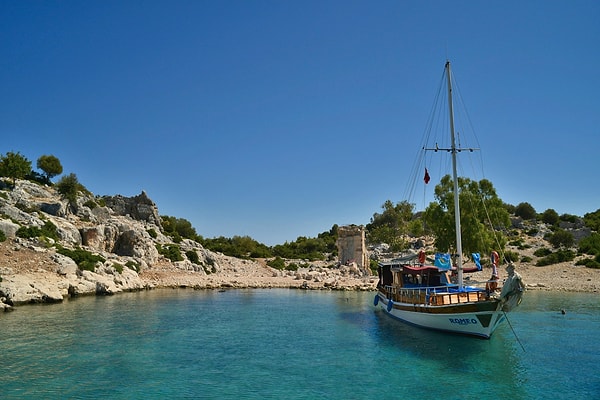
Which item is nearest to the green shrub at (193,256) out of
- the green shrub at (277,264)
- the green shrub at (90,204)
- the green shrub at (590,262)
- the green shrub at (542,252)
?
the green shrub at (277,264)

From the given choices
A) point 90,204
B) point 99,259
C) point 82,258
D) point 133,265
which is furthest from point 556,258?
point 90,204

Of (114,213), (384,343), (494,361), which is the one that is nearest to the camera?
(494,361)

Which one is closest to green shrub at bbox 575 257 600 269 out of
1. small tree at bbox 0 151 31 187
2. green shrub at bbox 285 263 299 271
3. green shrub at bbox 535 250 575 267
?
green shrub at bbox 535 250 575 267

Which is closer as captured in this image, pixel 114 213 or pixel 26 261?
pixel 26 261

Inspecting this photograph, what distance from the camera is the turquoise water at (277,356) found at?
44.1ft

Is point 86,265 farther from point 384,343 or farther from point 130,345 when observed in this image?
point 384,343

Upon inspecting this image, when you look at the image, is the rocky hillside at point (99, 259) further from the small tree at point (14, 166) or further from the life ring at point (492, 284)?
the life ring at point (492, 284)

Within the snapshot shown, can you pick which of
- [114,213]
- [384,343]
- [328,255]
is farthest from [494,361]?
[328,255]

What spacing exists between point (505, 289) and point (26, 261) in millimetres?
33780

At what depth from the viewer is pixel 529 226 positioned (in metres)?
83.5

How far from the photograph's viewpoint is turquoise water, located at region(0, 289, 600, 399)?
44.1ft

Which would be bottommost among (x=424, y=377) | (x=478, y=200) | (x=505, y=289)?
(x=424, y=377)

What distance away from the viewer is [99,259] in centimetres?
3975

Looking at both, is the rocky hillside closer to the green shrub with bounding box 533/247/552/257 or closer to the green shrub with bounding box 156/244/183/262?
the green shrub with bounding box 156/244/183/262
